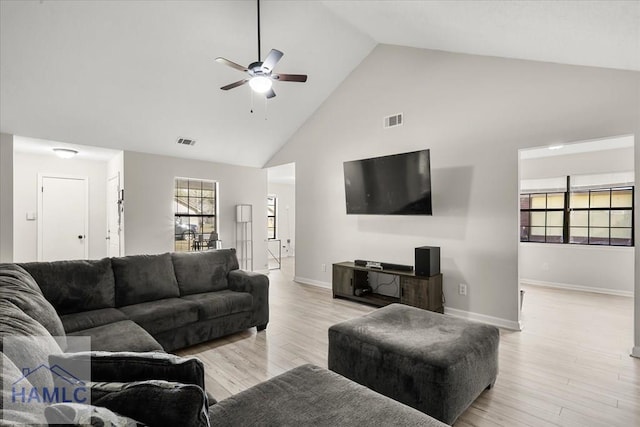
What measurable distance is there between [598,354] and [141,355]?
3863mm

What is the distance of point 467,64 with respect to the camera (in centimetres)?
400

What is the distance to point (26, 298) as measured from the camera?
167cm

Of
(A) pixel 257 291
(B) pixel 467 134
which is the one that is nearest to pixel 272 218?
(A) pixel 257 291

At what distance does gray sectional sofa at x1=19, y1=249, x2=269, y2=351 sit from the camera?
2467mm

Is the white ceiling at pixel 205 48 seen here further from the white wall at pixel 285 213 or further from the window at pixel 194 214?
the white wall at pixel 285 213

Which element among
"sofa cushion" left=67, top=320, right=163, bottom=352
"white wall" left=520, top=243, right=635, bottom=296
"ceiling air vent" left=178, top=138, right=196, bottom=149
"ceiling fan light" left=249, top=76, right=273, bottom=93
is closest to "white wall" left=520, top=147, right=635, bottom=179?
"white wall" left=520, top=243, right=635, bottom=296

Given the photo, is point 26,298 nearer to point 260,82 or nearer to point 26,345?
point 26,345

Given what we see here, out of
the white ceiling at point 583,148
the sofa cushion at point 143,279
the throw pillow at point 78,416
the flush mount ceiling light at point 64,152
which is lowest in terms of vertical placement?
the sofa cushion at point 143,279

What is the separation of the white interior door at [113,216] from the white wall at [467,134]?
3.85 m

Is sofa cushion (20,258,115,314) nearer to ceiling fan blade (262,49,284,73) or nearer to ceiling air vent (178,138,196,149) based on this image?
ceiling fan blade (262,49,284,73)

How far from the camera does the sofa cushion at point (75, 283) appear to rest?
2607mm

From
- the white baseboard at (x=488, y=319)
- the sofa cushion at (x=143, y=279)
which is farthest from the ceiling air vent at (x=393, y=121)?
the sofa cushion at (x=143, y=279)

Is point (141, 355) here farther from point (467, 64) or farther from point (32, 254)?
point (32, 254)

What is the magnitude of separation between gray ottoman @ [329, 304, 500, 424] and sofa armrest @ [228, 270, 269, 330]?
1345mm
